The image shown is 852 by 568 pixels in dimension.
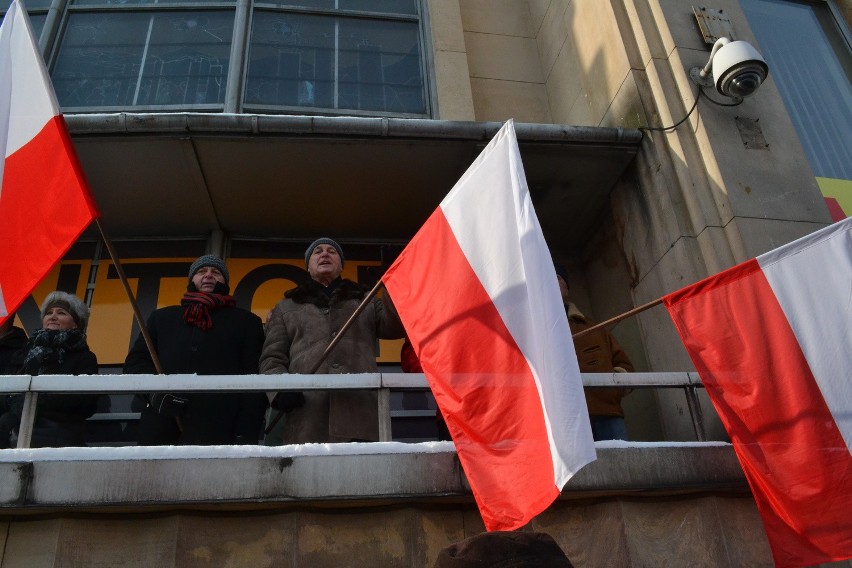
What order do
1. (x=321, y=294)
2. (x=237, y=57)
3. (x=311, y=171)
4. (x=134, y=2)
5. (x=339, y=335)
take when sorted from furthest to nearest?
(x=134, y=2) → (x=237, y=57) → (x=311, y=171) → (x=321, y=294) → (x=339, y=335)

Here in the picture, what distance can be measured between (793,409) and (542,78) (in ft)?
17.6

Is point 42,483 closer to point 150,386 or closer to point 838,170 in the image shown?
point 150,386

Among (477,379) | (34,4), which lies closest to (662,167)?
(477,379)

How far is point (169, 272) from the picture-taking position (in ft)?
23.0

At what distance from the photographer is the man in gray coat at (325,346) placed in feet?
13.9

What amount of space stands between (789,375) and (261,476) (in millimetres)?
2550

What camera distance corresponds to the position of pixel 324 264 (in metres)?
4.91

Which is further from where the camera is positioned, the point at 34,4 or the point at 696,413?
the point at 34,4

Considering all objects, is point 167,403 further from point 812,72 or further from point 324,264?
point 812,72

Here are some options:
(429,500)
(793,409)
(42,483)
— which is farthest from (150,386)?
(793,409)

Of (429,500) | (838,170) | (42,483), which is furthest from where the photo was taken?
(838,170)

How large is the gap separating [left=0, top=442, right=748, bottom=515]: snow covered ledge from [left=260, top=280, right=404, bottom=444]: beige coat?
0.38 meters

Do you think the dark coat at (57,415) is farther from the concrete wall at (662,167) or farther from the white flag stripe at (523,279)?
the concrete wall at (662,167)

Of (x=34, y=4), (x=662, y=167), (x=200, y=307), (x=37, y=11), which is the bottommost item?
(x=200, y=307)
